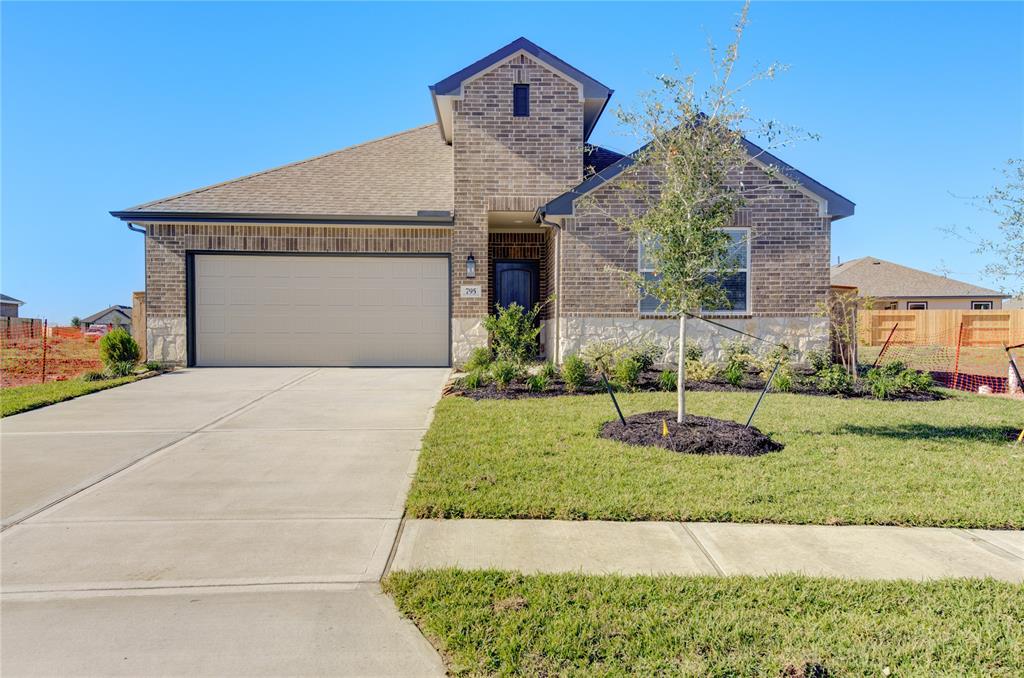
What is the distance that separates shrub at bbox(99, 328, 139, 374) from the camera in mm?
12289

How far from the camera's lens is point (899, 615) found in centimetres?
311

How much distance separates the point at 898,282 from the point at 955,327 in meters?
12.7

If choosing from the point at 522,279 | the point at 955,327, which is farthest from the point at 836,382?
the point at 955,327

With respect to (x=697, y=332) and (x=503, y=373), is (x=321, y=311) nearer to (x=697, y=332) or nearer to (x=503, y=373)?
(x=503, y=373)

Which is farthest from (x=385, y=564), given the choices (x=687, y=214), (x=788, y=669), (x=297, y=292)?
(x=297, y=292)

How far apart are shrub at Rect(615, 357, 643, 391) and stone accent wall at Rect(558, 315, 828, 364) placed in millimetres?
1569

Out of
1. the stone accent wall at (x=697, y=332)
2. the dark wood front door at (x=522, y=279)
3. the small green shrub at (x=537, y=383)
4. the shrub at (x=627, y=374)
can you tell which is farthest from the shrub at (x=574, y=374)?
the dark wood front door at (x=522, y=279)

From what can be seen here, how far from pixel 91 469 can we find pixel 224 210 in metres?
8.90

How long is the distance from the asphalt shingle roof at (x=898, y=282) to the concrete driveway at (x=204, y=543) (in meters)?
36.2

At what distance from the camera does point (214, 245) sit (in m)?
A: 13.5

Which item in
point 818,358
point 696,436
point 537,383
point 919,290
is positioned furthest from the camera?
point 919,290

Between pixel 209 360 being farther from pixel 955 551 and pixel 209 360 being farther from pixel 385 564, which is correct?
pixel 955 551

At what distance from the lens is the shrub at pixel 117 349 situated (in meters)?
12.3

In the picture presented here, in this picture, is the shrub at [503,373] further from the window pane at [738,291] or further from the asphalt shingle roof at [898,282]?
the asphalt shingle roof at [898,282]
